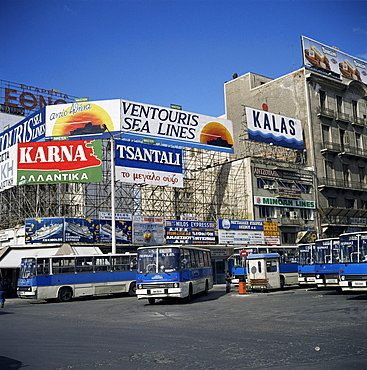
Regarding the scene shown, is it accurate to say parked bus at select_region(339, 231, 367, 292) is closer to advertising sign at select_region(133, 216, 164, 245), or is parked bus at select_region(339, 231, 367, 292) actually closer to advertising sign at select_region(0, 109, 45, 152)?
advertising sign at select_region(133, 216, 164, 245)

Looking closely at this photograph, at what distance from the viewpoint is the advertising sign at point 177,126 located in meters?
42.0

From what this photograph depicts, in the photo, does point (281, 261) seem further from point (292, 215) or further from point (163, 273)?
point (292, 215)

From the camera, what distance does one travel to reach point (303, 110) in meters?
53.9

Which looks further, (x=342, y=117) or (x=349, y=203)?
(x=342, y=117)

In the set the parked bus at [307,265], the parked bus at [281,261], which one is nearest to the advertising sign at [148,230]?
the parked bus at [281,261]

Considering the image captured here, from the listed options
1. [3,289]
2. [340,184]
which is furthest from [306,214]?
[3,289]

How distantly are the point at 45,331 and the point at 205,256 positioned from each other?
15.5m

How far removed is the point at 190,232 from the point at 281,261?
11358 millimetres

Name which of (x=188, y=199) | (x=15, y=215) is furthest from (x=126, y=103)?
(x=15, y=215)

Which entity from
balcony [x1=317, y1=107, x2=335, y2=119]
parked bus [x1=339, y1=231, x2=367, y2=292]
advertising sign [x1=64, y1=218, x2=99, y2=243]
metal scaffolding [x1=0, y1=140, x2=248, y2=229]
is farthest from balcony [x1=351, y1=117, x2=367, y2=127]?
parked bus [x1=339, y1=231, x2=367, y2=292]

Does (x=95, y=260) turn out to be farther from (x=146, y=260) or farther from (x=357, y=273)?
(x=357, y=273)

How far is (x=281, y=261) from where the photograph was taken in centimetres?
3209

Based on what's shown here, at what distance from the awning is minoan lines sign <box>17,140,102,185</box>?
565 centimetres

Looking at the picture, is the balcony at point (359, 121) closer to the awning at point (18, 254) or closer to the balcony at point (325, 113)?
the balcony at point (325, 113)
